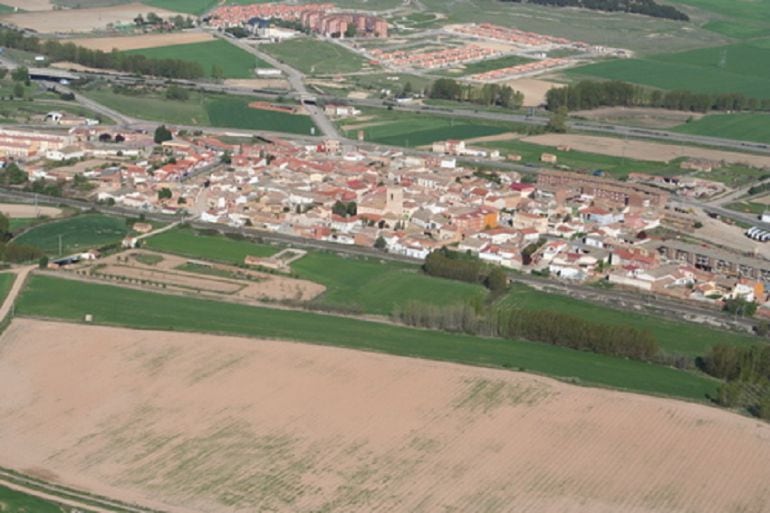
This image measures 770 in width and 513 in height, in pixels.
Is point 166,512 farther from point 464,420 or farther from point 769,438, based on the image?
point 769,438

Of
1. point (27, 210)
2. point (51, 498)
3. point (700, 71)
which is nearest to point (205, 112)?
point (27, 210)

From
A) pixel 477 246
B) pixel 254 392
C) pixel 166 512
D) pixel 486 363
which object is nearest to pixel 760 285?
pixel 477 246

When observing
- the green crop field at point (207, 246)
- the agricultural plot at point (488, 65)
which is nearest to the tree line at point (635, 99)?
the agricultural plot at point (488, 65)

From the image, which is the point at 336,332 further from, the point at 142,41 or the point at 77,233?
the point at 142,41

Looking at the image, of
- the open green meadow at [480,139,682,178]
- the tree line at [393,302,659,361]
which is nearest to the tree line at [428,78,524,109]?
the open green meadow at [480,139,682,178]

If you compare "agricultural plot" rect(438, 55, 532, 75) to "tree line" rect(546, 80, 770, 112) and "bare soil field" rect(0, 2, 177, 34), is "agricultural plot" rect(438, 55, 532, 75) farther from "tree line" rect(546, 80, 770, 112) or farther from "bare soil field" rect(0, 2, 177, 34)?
"bare soil field" rect(0, 2, 177, 34)

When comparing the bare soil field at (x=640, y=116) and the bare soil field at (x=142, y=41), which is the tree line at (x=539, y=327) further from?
the bare soil field at (x=142, y=41)
